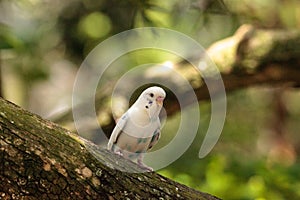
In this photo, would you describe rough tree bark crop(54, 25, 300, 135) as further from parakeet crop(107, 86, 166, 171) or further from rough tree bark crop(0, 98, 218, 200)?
rough tree bark crop(0, 98, 218, 200)

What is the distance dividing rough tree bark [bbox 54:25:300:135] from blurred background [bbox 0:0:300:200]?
0.15 metres

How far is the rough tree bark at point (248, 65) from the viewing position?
3611mm

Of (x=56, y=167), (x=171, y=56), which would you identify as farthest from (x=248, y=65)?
(x=56, y=167)

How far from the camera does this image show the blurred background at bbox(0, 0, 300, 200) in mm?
3527

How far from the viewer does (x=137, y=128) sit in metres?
2.12

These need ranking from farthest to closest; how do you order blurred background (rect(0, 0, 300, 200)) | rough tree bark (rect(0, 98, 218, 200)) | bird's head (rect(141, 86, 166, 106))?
blurred background (rect(0, 0, 300, 200)) → bird's head (rect(141, 86, 166, 106)) → rough tree bark (rect(0, 98, 218, 200))

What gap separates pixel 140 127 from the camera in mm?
2121

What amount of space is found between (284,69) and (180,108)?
0.57 m

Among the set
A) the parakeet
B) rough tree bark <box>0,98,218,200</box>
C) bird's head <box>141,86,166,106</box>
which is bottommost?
rough tree bark <box>0,98,218,200</box>

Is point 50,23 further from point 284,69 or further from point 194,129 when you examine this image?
point 194,129

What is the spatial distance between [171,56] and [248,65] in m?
1.08

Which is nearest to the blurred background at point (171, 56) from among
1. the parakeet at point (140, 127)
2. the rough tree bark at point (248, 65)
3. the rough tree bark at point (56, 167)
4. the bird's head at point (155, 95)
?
the rough tree bark at point (248, 65)

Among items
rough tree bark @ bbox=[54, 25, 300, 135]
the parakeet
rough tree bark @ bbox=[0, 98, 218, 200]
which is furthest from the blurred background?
rough tree bark @ bbox=[0, 98, 218, 200]

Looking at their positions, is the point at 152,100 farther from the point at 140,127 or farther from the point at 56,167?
the point at 56,167
